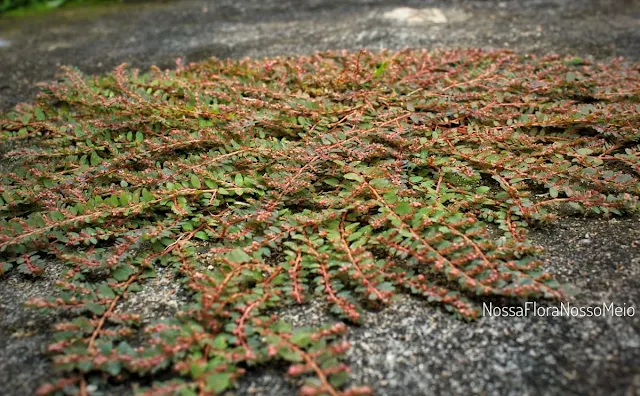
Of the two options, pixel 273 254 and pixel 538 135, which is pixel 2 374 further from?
pixel 538 135

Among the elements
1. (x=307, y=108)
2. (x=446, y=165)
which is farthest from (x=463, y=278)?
(x=307, y=108)

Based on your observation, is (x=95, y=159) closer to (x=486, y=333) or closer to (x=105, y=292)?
(x=105, y=292)


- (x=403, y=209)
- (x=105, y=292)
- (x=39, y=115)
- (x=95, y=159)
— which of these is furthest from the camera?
(x=39, y=115)

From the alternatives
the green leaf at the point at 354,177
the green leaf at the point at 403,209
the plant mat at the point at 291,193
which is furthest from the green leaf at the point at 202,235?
the green leaf at the point at 403,209

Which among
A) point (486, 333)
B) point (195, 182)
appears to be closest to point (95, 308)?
point (195, 182)

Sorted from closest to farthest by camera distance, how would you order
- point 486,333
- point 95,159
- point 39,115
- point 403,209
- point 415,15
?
point 486,333 < point 403,209 < point 95,159 < point 39,115 < point 415,15

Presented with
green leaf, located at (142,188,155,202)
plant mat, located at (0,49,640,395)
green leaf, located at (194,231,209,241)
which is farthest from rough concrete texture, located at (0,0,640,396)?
green leaf, located at (142,188,155,202)

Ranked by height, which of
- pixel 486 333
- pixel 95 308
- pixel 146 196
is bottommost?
pixel 486 333

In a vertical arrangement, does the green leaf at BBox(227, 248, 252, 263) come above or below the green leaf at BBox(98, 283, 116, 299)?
above

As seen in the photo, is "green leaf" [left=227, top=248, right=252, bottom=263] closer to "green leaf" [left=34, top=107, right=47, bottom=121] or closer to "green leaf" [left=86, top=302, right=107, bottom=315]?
"green leaf" [left=86, top=302, right=107, bottom=315]
